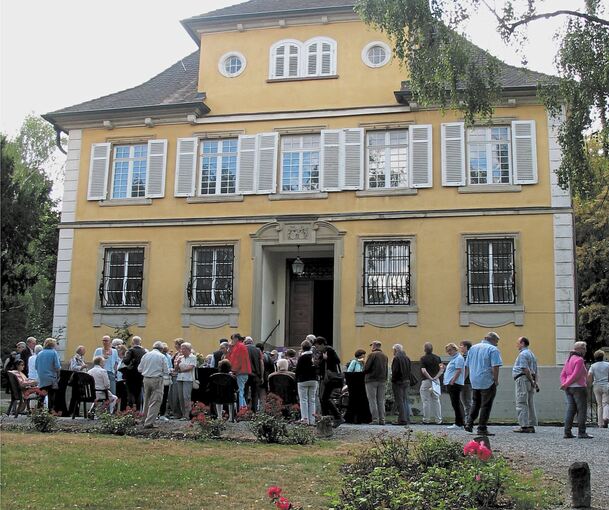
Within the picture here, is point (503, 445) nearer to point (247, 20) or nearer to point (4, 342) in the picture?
point (247, 20)

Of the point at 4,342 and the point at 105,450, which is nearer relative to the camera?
the point at 105,450

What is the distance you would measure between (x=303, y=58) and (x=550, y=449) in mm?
14291

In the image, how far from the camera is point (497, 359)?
11.5 metres

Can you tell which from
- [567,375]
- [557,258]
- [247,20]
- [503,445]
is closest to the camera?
[503,445]

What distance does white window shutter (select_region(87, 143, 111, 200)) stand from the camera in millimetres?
22562

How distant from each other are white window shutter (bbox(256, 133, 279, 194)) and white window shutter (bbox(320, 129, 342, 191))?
4.32 ft

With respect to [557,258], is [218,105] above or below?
above

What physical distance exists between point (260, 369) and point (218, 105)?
10.2 m

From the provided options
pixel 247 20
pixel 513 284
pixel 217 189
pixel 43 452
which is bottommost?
pixel 43 452

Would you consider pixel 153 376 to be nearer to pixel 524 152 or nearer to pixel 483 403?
pixel 483 403

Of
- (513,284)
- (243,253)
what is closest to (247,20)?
(243,253)

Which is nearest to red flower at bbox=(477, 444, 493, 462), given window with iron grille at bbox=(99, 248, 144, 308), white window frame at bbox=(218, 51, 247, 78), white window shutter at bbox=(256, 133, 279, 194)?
white window shutter at bbox=(256, 133, 279, 194)

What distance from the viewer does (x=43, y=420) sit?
12.2 meters

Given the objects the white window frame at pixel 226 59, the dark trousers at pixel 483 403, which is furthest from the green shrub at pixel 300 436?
the white window frame at pixel 226 59
